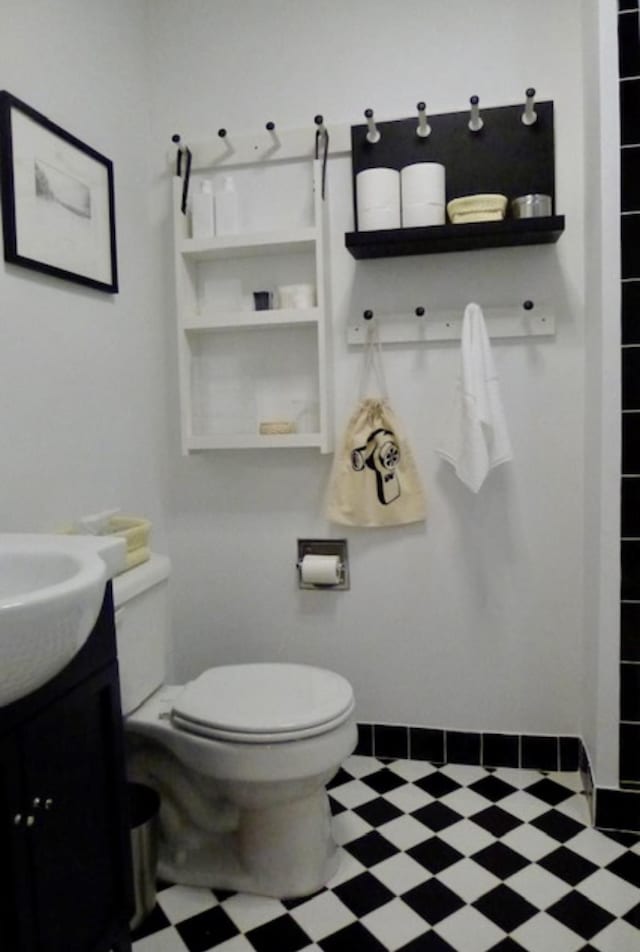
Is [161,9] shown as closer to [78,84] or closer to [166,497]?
[78,84]

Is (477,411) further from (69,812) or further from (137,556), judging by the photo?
(69,812)

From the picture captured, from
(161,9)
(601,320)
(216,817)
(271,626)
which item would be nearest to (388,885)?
(216,817)

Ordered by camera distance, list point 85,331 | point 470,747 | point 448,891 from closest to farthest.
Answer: point 448,891, point 85,331, point 470,747

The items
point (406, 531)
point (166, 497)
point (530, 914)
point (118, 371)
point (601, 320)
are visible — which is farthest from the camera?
point (166, 497)

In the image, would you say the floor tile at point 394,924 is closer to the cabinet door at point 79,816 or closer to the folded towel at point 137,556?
the cabinet door at point 79,816

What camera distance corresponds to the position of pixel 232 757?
4.67ft

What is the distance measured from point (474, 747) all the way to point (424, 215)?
5.22ft

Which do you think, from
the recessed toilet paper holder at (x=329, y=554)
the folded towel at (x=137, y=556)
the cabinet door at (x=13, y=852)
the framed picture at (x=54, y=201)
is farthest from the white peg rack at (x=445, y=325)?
the cabinet door at (x=13, y=852)

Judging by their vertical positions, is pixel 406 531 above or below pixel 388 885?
above

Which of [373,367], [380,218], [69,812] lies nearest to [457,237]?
[380,218]

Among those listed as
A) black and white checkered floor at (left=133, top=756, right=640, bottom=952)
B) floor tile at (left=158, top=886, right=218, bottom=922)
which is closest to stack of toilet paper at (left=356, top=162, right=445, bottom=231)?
black and white checkered floor at (left=133, top=756, right=640, bottom=952)

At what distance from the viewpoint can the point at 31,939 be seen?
96cm

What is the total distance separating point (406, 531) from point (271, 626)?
548 millimetres

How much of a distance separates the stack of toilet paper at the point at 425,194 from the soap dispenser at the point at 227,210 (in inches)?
20.6
